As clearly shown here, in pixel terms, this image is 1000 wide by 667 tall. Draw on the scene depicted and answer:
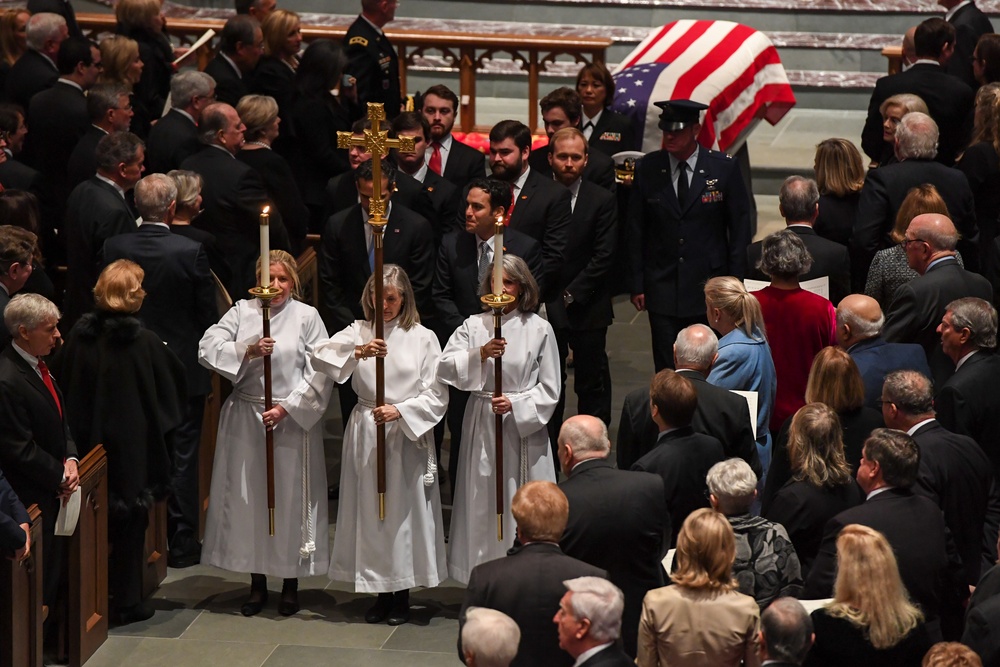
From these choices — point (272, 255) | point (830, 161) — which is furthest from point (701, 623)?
point (830, 161)

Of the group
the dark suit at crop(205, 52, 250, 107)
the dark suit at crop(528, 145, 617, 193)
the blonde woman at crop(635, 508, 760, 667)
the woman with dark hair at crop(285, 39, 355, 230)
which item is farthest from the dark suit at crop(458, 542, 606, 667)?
the dark suit at crop(205, 52, 250, 107)

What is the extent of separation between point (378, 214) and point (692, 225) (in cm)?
223

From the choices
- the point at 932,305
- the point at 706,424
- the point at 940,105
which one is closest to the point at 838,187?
the point at 932,305

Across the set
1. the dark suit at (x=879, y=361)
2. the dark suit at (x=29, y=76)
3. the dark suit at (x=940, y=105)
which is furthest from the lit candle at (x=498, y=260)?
the dark suit at (x=29, y=76)

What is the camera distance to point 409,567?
7.12 meters

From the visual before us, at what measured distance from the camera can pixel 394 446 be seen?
7.10 metres

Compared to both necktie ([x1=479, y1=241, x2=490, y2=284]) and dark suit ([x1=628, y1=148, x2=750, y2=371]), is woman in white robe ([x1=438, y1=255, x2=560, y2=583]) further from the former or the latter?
dark suit ([x1=628, y1=148, x2=750, y2=371])

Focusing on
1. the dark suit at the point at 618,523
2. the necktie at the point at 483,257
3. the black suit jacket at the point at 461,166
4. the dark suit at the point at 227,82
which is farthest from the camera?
the dark suit at the point at 227,82

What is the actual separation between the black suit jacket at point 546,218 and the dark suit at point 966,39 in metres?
3.62

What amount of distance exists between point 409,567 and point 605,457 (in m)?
1.75

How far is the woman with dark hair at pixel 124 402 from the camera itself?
6.85 metres

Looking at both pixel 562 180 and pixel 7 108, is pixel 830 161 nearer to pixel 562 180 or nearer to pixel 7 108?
pixel 562 180

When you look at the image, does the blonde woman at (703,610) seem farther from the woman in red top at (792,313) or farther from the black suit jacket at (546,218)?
the black suit jacket at (546,218)

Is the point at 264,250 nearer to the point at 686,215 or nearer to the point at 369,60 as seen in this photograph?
the point at 686,215
